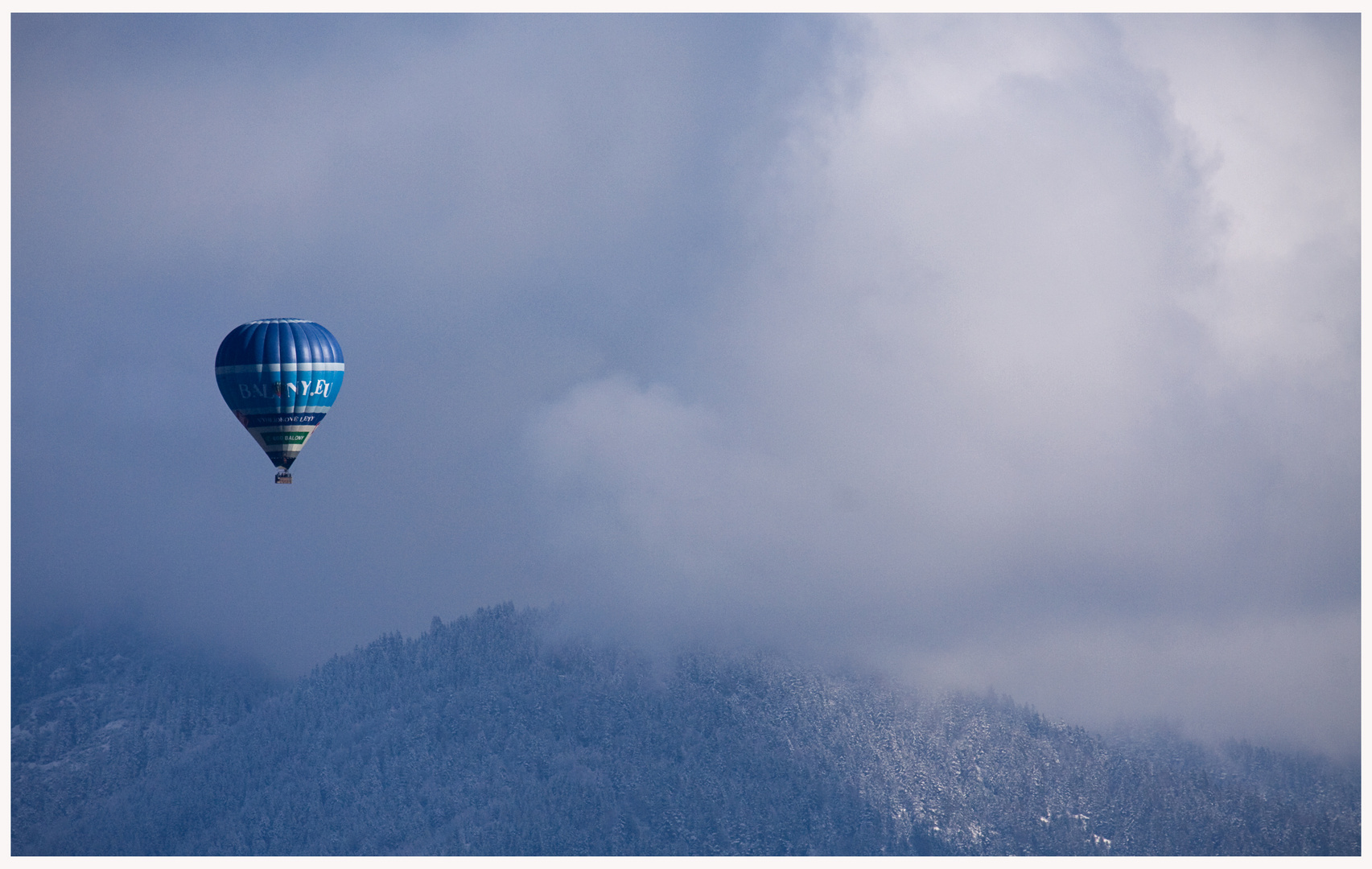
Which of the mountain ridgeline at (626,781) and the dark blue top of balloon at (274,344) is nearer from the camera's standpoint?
the dark blue top of balloon at (274,344)

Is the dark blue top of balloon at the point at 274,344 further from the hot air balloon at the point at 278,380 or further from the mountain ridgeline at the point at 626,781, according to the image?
the mountain ridgeline at the point at 626,781

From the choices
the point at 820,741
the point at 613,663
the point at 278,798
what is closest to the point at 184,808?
the point at 278,798

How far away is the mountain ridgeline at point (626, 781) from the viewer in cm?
13238

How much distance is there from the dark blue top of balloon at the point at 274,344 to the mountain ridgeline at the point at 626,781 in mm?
62237

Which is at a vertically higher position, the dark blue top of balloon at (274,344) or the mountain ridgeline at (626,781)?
the dark blue top of balloon at (274,344)

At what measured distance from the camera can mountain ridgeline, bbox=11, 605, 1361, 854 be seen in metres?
132

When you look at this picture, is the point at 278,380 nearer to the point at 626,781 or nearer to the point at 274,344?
the point at 274,344

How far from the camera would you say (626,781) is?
453ft

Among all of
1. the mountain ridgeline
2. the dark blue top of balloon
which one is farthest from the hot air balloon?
the mountain ridgeline

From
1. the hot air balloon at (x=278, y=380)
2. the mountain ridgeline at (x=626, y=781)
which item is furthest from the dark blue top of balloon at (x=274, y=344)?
the mountain ridgeline at (x=626, y=781)

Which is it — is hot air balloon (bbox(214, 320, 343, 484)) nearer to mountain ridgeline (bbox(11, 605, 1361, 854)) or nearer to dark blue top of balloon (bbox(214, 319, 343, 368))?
dark blue top of balloon (bbox(214, 319, 343, 368))

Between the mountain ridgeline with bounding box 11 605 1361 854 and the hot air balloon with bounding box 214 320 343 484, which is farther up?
the hot air balloon with bounding box 214 320 343 484

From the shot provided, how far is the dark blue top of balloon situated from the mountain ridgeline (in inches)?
2450

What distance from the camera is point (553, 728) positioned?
150m
